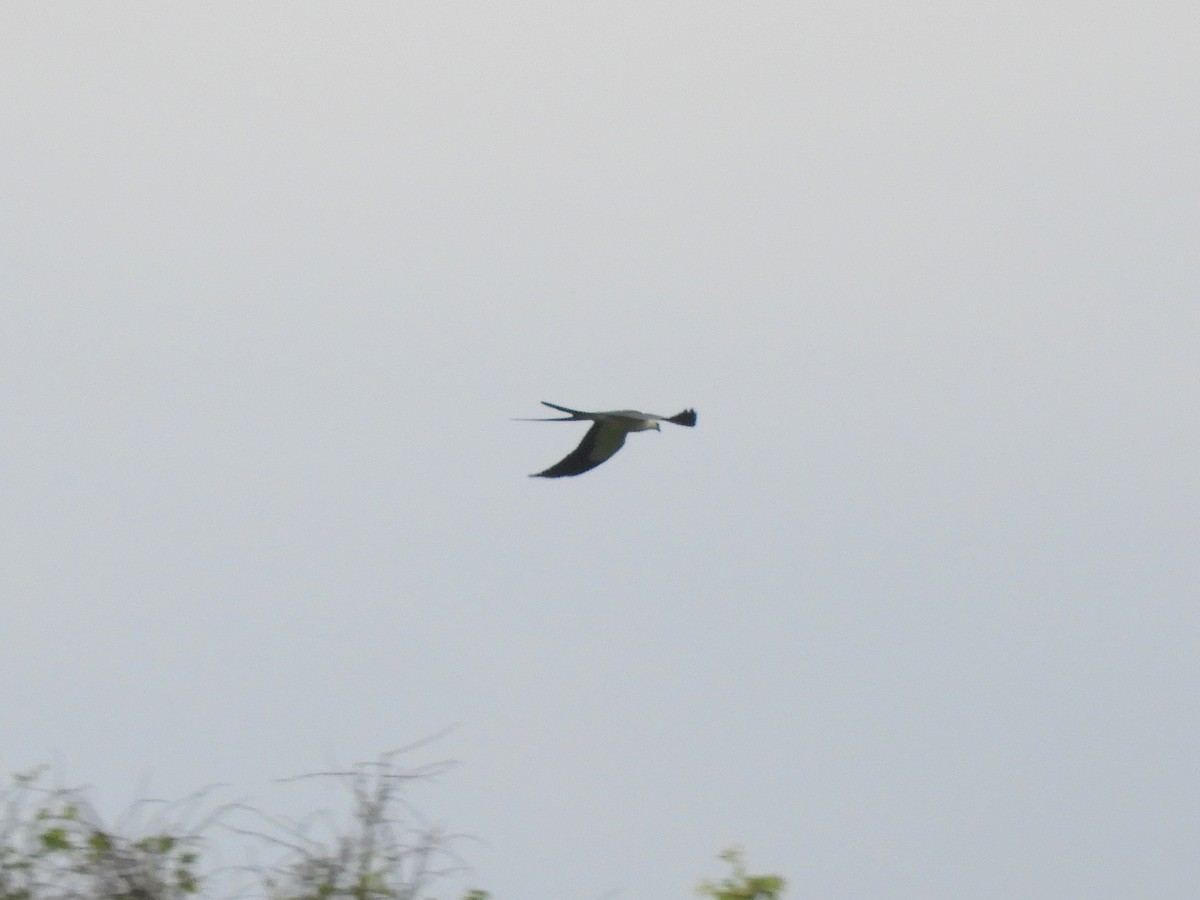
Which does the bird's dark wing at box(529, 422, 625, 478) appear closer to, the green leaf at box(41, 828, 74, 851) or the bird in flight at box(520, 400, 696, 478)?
the bird in flight at box(520, 400, 696, 478)

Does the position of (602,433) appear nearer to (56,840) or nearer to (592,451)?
(592,451)

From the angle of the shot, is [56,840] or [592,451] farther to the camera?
[592,451]

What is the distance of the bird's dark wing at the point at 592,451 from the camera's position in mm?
17781

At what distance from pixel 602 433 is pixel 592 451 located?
0.21 m

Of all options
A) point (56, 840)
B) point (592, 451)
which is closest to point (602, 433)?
point (592, 451)

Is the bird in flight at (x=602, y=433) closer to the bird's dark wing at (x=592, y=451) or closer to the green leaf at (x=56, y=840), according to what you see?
the bird's dark wing at (x=592, y=451)

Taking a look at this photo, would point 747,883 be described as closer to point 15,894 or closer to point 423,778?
point 423,778

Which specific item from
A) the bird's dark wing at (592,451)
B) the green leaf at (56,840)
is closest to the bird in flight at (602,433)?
the bird's dark wing at (592,451)

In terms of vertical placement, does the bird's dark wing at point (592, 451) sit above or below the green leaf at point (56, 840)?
above

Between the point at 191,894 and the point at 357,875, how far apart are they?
0.60 m

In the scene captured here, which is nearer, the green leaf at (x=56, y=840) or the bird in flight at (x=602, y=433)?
the green leaf at (x=56, y=840)

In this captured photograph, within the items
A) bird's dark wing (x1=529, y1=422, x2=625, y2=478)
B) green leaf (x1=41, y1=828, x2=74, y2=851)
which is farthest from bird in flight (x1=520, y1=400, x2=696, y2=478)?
green leaf (x1=41, y1=828, x2=74, y2=851)

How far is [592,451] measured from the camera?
17.9 metres

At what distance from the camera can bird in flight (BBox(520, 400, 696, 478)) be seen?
17.5m
